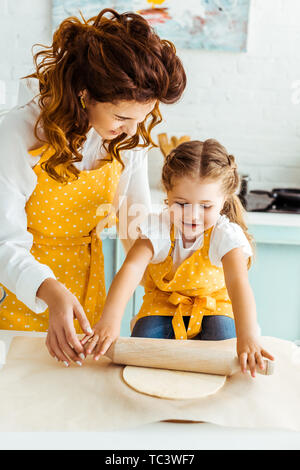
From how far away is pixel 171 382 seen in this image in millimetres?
874

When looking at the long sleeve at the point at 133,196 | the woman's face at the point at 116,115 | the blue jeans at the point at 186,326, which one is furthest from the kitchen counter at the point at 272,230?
the woman's face at the point at 116,115

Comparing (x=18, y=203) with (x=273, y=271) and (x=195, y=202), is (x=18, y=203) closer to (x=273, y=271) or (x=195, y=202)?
(x=195, y=202)

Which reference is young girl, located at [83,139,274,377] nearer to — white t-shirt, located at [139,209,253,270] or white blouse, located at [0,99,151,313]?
white t-shirt, located at [139,209,253,270]

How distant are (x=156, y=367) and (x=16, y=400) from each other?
252mm

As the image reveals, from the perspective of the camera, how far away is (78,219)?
1375 millimetres

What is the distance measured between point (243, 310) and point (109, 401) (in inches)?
15.5

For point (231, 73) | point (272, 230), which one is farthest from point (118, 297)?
point (231, 73)

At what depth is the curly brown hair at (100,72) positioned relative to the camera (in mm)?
997

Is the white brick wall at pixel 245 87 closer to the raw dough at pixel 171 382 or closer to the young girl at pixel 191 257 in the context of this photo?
the young girl at pixel 191 257

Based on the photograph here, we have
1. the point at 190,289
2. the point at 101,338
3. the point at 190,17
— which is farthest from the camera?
the point at 190,17

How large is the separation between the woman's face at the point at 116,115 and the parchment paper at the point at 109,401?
495mm

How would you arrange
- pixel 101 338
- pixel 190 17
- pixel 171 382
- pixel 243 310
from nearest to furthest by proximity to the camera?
pixel 171 382 → pixel 101 338 → pixel 243 310 → pixel 190 17

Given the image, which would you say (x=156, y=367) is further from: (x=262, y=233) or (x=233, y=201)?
(x=262, y=233)

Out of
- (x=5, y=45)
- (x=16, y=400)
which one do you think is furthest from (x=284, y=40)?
(x=16, y=400)
